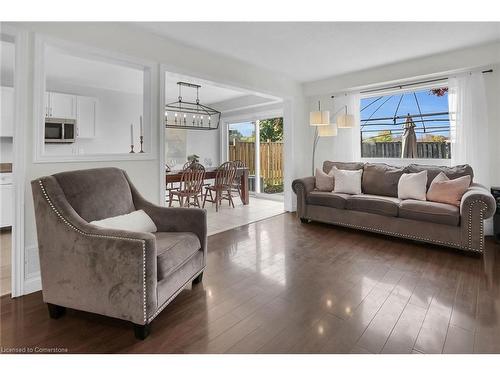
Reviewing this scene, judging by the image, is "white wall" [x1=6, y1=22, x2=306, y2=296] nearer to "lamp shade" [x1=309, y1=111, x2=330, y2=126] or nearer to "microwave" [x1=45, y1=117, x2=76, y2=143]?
"lamp shade" [x1=309, y1=111, x2=330, y2=126]

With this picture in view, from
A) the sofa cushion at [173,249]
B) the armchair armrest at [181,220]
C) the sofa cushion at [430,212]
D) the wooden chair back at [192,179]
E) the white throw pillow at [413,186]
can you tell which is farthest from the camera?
the wooden chair back at [192,179]

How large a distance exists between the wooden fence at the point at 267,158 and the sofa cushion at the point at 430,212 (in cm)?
350

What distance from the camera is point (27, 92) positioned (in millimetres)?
2225

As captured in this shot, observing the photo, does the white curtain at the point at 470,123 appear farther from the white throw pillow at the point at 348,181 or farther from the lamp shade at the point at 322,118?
the lamp shade at the point at 322,118

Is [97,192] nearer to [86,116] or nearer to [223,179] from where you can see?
[223,179]

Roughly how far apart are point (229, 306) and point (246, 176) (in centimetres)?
417

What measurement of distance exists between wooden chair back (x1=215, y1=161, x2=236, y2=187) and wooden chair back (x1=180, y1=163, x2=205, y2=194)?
429mm

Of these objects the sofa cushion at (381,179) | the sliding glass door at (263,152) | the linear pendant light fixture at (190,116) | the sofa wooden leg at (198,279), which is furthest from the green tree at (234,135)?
the sofa wooden leg at (198,279)

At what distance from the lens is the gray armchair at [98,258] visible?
162 cm

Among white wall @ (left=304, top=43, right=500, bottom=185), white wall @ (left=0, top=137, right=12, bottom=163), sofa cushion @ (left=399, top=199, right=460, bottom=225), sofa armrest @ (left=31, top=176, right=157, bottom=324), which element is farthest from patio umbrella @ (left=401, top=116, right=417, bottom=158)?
white wall @ (left=0, top=137, right=12, bottom=163)

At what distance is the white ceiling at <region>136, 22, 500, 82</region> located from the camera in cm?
295

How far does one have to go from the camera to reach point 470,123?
368 centimetres

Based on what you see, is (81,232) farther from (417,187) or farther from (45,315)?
(417,187)

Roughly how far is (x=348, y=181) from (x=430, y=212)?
120 centimetres
